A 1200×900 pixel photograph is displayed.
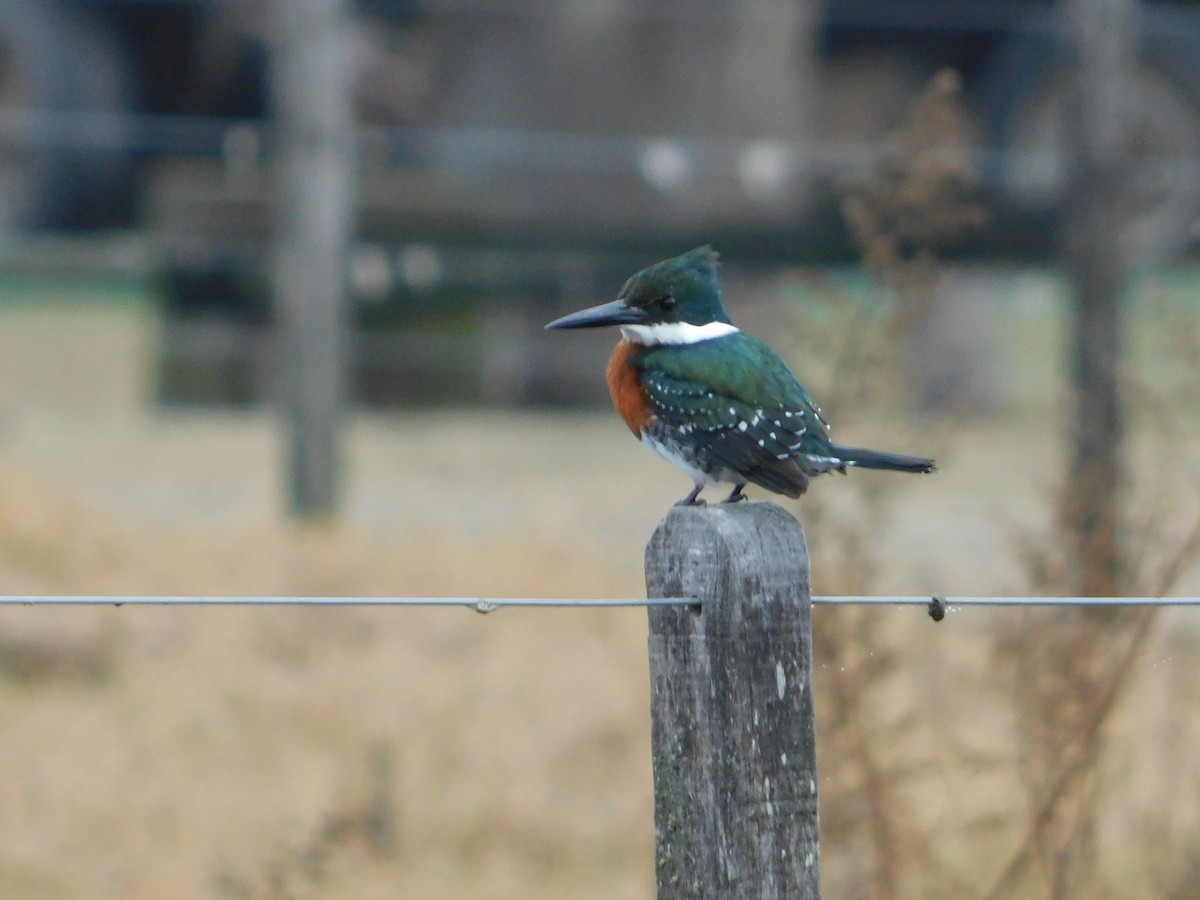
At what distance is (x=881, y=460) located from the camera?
2990 mm

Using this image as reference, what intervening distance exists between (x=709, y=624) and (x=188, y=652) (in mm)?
4608

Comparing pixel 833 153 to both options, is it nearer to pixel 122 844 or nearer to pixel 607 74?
pixel 607 74

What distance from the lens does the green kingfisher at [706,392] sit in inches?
124

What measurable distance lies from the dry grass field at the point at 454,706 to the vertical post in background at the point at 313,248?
433 millimetres

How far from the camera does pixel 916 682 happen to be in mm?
5305

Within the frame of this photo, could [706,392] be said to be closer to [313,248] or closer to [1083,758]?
[1083,758]

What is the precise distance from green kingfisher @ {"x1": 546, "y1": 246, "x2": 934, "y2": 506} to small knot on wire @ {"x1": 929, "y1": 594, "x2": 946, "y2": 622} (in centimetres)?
40

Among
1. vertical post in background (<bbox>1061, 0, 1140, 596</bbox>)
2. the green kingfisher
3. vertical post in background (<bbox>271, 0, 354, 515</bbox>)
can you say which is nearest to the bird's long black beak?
the green kingfisher

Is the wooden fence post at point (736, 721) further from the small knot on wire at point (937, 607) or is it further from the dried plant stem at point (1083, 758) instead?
the dried plant stem at point (1083, 758)

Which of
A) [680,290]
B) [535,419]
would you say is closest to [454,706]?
[680,290]

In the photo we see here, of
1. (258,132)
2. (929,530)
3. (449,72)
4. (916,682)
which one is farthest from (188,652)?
(449,72)

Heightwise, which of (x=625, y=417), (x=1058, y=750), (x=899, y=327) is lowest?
(x=1058, y=750)

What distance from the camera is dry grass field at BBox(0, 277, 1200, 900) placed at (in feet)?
14.0

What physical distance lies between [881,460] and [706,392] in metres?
0.38
